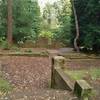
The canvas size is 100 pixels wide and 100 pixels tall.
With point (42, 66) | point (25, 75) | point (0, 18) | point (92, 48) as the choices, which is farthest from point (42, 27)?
point (25, 75)

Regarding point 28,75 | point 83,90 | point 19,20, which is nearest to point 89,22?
point 19,20

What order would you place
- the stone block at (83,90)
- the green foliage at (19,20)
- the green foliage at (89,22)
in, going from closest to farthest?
the stone block at (83,90) → the green foliage at (89,22) → the green foliage at (19,20)

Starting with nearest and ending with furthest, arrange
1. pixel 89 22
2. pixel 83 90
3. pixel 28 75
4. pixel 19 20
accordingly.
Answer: pixel 83 90 → pixel 28 75 → pixel 89 22 → pixel 19 20

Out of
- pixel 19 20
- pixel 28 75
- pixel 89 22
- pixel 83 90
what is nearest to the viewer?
pixel 83 90

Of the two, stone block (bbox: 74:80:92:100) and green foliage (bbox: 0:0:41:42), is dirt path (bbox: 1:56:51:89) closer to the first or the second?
stone block (bbox: 74:80:92:100)

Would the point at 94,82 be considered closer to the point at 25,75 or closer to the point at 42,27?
the point at 25,75

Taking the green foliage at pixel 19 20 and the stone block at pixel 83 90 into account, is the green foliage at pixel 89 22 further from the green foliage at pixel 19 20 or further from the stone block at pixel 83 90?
the stone block at pixel 83 90

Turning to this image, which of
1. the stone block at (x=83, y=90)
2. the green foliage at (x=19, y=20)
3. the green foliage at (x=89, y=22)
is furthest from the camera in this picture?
the green foliage at (x=19, y=20)

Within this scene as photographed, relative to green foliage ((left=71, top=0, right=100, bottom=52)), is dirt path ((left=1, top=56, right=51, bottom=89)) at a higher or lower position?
lower

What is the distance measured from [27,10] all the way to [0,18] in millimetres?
2738

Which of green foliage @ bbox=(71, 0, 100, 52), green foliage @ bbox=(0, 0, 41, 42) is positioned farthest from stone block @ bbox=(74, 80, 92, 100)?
green foliage @ bbox=(0, 0, 41, 42)

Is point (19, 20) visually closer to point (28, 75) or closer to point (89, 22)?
point (89, 22)

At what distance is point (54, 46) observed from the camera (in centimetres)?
2628

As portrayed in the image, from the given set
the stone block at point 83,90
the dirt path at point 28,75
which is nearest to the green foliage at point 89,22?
the dirt path at point 28,75
